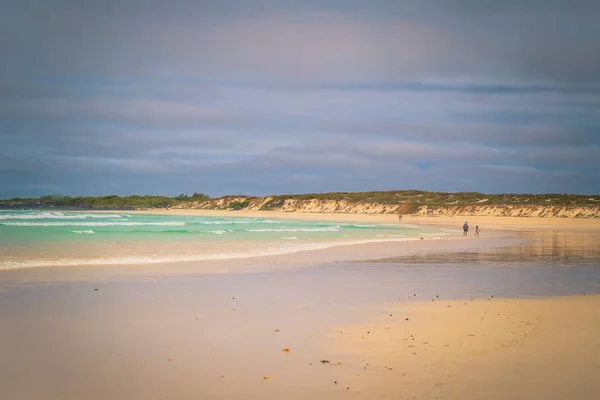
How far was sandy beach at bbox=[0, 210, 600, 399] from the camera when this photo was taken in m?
6.44

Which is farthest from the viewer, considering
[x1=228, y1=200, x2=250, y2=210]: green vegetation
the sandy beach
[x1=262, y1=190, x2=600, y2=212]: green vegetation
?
[x1=228, y1=200, x2=250, y2=210]: green vegetation

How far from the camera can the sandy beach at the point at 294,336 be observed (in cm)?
644

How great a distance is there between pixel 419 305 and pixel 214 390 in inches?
248

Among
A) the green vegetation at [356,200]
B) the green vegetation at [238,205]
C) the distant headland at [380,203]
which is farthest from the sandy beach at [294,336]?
the green vegetation at [238,205]

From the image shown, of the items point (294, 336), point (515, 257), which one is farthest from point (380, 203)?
point (294, 336)

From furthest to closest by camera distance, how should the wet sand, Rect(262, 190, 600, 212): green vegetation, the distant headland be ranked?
Rect(262, 190, 600, 212): green vegetation
the distant headland
the wet sand

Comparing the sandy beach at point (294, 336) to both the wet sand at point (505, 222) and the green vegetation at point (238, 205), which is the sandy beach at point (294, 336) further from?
the green vegetation at point (238, 205)

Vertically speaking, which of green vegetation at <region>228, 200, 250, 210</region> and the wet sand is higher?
green vegetation at <region>228, 200, 250, 210</region>


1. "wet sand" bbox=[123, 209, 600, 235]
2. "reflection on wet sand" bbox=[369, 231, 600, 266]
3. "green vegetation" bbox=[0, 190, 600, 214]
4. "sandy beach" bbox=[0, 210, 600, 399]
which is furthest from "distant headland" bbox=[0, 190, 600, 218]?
"sandy beach" bbox=[0, 210, 600, 399]

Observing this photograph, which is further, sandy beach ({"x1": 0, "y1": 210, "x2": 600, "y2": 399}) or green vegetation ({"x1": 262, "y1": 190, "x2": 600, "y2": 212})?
green vegetation ({"x1": 262, "y1": 190, "x2": 600, "y2": 212})

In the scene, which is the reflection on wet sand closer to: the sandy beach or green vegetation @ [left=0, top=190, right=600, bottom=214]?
the sandy beach

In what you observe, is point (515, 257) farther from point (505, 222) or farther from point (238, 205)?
point (238, 205)

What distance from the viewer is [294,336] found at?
29.0ft

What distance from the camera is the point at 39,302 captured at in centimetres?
1145
